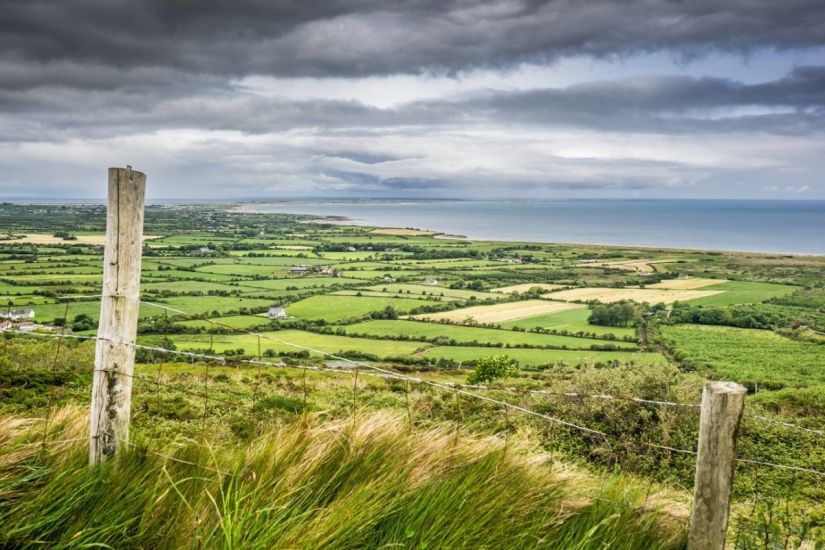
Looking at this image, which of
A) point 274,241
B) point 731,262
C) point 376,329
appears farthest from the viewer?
point 274,241

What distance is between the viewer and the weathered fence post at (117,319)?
10.1 feet

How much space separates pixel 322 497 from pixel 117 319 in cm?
Answer: 152

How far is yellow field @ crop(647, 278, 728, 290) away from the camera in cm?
7938

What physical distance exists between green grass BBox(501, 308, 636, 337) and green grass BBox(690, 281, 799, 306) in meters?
16.6

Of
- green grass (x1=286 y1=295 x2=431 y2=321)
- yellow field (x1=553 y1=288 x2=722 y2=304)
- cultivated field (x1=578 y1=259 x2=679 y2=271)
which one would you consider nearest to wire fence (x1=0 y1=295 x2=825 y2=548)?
green grass (x1=286 y1=295 x2=431 y2=321)

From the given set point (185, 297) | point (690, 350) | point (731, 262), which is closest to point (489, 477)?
point (690, 350)

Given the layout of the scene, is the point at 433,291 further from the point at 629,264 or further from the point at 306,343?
the point at 629,264

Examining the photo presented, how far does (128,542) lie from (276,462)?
81cm

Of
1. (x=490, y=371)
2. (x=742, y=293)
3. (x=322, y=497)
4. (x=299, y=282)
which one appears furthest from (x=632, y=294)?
(x=322, y=497)

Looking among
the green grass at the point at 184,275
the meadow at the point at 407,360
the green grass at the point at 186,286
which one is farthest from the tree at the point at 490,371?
the green grass at the point at 184,275

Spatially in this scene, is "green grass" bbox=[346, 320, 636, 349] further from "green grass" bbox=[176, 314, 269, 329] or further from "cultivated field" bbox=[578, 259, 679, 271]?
"cultivated field" bbox=[578, 259, 679, 271]

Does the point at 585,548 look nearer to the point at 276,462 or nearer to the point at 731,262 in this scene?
the point at 276,462

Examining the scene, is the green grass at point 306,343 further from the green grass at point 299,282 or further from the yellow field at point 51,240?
the yellow field at point 51,240

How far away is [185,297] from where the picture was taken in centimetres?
5697
